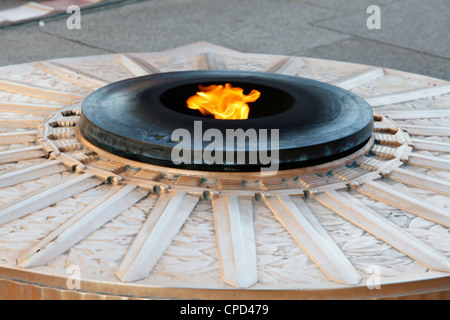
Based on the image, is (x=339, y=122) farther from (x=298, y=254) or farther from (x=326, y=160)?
(x=298, y=254)

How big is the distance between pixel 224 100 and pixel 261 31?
9.71 feet

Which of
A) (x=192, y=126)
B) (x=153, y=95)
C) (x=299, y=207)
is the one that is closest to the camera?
(x=299, y=207)

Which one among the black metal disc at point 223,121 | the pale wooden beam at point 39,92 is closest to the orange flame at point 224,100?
the black metal disc at point 223,121

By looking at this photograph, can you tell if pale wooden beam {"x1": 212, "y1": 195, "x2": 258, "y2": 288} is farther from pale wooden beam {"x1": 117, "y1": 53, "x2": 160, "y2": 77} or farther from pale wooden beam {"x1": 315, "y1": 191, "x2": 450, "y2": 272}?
pale wooden beam {"x1": 117, "y1": 53, "x2": 160, "y2": 77}

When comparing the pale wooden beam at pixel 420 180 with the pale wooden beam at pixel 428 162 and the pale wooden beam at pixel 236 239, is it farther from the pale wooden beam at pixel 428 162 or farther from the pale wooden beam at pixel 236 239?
the pale wooden beam at pixel 236 239

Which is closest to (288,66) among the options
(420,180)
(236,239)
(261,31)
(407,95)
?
(407,95)

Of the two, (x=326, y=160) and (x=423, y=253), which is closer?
(x=423, y=253)

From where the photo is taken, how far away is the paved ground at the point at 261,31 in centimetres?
478

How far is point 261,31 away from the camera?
546 cm

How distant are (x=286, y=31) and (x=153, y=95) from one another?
3.34 m

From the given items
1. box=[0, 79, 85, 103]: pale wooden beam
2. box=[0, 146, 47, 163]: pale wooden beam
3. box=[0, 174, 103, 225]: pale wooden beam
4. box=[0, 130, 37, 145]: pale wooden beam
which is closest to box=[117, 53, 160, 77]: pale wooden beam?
box=[0, 79, 85, 103]: pale wooden beam

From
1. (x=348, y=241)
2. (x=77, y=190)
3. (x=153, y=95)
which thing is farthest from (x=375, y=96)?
(x=77, y=190)

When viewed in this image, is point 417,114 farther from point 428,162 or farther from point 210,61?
point 210,61

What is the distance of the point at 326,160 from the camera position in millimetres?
2107
